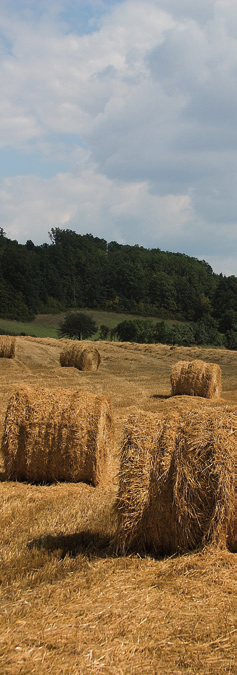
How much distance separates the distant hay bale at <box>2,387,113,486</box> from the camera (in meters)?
7.83

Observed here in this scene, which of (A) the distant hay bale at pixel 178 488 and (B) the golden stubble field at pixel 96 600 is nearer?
(B) the golden stubble field at pixel 96 600

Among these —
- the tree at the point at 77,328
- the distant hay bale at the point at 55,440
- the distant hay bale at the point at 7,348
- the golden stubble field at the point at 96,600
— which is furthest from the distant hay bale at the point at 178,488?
the tree at the point at 77,328

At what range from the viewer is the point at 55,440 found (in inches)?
309

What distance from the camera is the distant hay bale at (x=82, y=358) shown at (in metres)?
27.1

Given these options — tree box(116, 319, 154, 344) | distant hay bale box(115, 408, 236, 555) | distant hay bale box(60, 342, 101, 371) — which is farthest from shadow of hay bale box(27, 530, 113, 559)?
tree box(116, 319, 154, 344)

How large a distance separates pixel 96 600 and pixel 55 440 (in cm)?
386

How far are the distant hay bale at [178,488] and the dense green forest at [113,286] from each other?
65557 mm

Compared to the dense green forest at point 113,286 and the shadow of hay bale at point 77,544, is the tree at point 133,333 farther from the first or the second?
the shadow of hay bale at point 77,544

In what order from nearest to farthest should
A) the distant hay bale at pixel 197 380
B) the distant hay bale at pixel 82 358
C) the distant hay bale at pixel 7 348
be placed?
the distant hay bale at pixel 197 380 < the distant hay bale at pixel 82 358 < the distant hay bale at pixel 7 348

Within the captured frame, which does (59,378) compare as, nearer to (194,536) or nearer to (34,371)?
(34,371)

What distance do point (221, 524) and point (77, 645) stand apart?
1.88m

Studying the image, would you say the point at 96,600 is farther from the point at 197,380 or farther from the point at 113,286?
the point at 113,286

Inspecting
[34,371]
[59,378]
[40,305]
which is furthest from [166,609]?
[40,305]

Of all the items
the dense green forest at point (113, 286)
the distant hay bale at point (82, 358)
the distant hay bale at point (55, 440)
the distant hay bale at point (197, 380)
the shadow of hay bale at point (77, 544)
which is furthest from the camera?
the dense green forest at point (113, 286)
